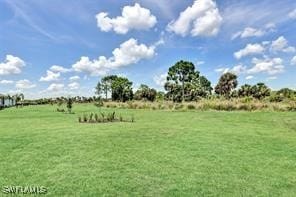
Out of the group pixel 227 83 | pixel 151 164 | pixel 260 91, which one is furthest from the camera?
pixel 227 83

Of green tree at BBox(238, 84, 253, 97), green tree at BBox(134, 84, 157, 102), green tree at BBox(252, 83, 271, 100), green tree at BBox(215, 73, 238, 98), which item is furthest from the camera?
green tree at BBox(134, 84, 157, 102)

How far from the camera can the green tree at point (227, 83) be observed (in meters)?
59.4

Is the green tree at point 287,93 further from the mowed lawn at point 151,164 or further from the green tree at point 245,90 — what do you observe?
the mowed lawn at point 151,164

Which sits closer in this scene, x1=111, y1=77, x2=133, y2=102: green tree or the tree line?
the tree line

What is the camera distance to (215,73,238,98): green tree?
195ft

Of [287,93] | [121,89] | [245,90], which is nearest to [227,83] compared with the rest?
[245,90]

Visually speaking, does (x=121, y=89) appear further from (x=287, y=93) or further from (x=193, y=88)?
(x=287, y=93)

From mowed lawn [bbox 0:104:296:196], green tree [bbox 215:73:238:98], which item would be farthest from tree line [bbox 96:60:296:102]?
mowed lawn [bbox 0:104:296:196]

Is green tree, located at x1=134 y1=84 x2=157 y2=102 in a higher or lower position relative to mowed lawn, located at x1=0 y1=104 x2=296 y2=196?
higher

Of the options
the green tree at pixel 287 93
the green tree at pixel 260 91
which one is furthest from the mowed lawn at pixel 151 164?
the green tree at pixel 260 91

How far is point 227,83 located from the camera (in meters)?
60.3

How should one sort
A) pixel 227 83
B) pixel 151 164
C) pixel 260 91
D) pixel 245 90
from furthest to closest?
pixel 227 83, pixel 245 90, pixel 260 91, pixel 151 164

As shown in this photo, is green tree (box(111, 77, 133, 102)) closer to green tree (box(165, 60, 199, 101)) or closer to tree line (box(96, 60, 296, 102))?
tree line (box(96, 60, 296, 102))

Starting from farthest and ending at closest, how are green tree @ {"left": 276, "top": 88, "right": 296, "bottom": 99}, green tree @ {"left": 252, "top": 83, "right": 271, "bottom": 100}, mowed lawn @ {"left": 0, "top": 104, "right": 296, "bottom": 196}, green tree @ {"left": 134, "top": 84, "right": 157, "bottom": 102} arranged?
1. green tree @ {"left": 134, "top": 84, "right": 157, "bottom": 102}
2. green tree @ {"left": 252, "top": 83, "right": 271, "bottom": 100}
3. green tree @ {"left": 276, "top": 88, "right": 296, "bottom": 99}
4. mowed lawn @ {"left": 0, "top": 104, "right": 296, "bottom": 196}
